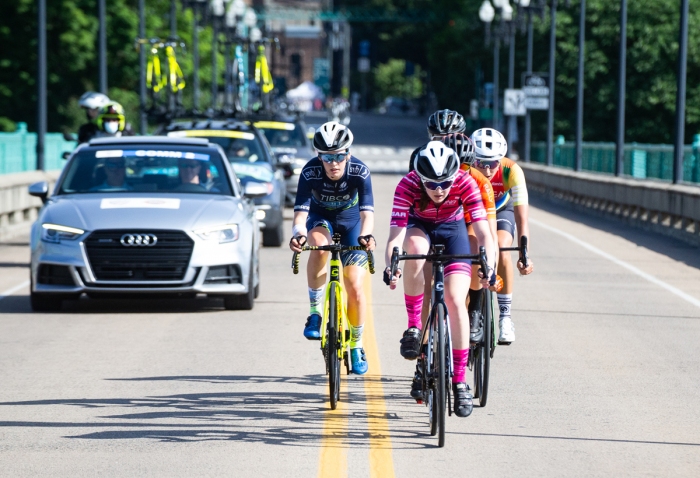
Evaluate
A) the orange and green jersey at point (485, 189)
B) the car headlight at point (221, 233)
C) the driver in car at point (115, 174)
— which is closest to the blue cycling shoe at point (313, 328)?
the orange and green jersey at point (485, 189)

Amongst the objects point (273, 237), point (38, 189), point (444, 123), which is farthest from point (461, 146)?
point (273, 237)

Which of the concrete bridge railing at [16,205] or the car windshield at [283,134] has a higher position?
the car windshield at [283,134]

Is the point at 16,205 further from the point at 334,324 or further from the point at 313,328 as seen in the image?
the point at 334,324

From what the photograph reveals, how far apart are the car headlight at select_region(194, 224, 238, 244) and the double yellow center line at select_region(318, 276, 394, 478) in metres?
3.32

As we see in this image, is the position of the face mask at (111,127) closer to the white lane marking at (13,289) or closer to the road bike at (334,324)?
the white lane marking at (13,289)

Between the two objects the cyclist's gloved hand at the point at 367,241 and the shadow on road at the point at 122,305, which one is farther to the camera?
the shadow on road at the point at 122,305

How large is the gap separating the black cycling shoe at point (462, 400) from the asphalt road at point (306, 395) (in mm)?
172

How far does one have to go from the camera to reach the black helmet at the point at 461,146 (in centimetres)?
888

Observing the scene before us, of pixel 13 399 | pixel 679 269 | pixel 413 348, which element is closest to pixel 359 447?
pixel 413 348

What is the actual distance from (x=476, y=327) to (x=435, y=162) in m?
1.61

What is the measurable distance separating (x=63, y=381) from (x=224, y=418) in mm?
1768

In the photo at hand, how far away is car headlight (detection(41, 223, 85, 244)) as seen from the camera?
13141 mm

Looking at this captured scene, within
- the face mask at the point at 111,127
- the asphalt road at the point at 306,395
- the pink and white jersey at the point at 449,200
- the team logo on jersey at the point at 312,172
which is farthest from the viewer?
the face mask at the point at 111,127

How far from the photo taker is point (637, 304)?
49.1ft
